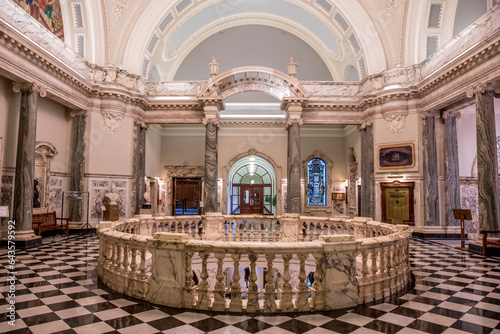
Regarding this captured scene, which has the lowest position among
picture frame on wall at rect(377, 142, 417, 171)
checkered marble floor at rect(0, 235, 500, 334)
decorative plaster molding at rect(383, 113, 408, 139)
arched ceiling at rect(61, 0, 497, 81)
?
checkered marble floor at rect(0, 235, 500, 334)

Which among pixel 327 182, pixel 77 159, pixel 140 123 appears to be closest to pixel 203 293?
pixel 77 159

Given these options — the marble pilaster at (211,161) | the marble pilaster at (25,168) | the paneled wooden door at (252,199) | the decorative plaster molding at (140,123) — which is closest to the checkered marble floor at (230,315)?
the marble pilaster at (25,168)

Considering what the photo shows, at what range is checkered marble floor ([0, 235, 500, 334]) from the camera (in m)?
3.69

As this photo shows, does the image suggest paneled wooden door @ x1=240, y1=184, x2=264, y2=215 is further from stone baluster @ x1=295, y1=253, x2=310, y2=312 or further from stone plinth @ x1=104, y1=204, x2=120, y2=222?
stone baluster @ x1=295, y1=253, x2=310, y2=312

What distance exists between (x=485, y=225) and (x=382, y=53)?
8.10 metres

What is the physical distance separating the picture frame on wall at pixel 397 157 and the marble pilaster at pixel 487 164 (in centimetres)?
328

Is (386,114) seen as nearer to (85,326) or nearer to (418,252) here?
(418,252)

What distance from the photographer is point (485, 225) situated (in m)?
8.98

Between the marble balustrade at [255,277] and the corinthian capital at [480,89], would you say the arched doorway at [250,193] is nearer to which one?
the corinthian capital at [480,89]

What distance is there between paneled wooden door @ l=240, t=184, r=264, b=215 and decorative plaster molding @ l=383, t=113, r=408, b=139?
34.2 feet

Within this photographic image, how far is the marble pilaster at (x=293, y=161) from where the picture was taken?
13.6 m

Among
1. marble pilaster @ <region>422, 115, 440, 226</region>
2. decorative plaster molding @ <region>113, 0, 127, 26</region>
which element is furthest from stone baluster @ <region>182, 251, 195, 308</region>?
decorative plaster molding @ <region>113, 0, 127, 26</region>

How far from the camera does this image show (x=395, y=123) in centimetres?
1324

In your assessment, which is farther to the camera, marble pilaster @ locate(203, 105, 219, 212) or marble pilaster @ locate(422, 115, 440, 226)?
marble pilaster @ locate(203, 105, 219, 212)
